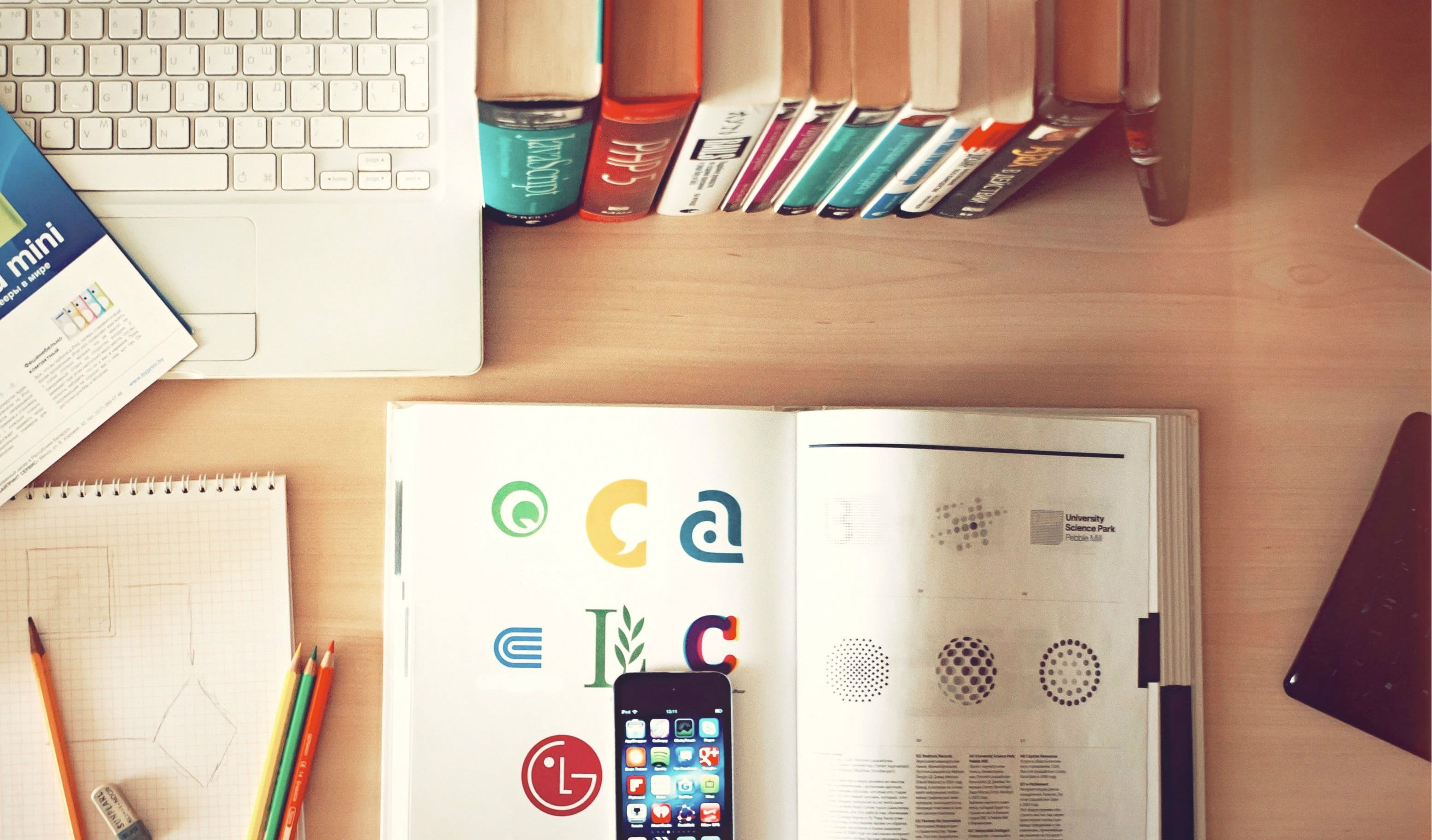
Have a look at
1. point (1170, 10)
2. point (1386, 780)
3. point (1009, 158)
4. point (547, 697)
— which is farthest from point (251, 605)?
point (1386, 780)

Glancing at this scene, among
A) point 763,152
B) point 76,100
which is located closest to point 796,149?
point 763,152

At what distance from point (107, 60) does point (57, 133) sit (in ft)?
0.18

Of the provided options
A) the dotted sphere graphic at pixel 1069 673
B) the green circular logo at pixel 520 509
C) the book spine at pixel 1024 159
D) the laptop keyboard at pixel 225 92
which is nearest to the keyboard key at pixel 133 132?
the laptop keyboard at pixel 225 92

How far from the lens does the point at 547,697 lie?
56cm

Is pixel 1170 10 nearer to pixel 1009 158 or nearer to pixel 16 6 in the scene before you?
pixel 1009 158

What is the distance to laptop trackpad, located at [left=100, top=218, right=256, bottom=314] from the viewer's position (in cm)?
55

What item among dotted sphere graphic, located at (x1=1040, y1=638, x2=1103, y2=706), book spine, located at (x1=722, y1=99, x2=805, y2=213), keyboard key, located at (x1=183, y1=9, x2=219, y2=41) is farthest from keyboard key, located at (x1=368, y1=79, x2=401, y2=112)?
dotted sphere graphic, located at (x1=1040, y1=638, x2=1103, y2=706)

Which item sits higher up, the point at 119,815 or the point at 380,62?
the point at 380,62

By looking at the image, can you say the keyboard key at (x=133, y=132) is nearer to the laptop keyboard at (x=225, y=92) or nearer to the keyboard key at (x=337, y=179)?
the laptop keyboard at (x=225, y=92)

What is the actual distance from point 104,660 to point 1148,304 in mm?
741

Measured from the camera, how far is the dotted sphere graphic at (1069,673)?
566mm

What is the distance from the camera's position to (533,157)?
473 millimetres

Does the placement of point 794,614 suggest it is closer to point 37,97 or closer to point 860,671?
point 860,671

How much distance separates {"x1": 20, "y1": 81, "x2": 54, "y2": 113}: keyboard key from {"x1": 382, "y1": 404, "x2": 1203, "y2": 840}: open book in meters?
0.29
